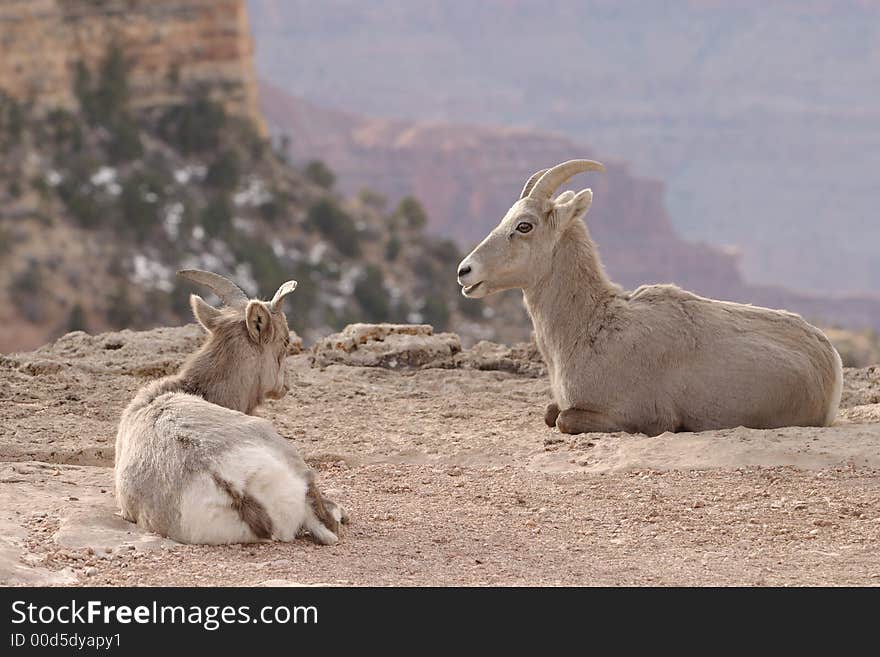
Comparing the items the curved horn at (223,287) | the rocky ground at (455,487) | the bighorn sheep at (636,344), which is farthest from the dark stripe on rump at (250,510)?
the bighorn sheep at (636,344)

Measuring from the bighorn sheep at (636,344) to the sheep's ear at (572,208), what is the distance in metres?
0.01

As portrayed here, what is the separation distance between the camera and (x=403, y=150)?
13750 cm

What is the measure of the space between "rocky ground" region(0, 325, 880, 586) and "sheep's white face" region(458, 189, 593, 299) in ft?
4.22

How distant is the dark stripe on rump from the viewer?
7.53 meters

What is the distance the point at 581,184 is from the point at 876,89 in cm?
7549

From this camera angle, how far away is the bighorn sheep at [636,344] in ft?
35.7

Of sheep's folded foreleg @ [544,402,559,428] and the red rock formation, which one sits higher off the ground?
the red rock formation

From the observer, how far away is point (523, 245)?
37.9ft

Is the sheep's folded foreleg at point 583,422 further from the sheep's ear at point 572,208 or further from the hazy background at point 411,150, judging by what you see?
the hazy background at point 411,150

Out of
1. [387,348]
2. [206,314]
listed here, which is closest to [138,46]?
[387,348]

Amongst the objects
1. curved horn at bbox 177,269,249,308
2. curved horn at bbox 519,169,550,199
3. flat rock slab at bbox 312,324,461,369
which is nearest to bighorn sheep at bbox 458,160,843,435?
curved horn at bbox 519,169,550,199

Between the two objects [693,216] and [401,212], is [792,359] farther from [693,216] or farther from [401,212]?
[693,216]

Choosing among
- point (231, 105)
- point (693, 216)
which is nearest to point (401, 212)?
point (231, 105)

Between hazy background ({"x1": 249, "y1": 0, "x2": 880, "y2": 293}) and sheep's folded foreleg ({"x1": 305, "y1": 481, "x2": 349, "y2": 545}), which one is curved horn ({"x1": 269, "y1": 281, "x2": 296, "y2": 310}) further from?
hazy background ({"x1": 249, "y1": 0, "x2": 880, "y2": 293})
